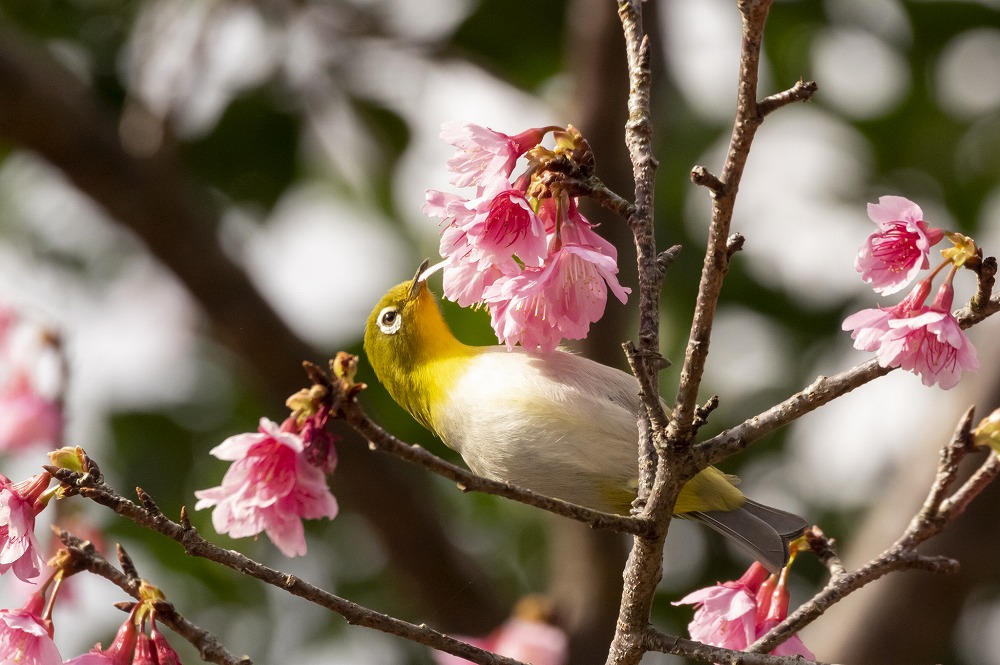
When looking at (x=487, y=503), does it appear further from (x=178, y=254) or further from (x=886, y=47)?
(x=886, y=47)

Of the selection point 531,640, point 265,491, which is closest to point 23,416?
point 531,640

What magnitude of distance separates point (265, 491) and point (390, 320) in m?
1.52

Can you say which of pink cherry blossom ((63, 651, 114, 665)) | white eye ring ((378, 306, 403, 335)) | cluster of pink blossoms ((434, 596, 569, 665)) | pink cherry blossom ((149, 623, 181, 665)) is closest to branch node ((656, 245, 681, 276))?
pink cherry blossom ((149, 623, 181, 665))

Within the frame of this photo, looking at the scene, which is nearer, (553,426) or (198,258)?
(553,426)

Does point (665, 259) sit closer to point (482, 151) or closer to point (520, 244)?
point (520, 244)

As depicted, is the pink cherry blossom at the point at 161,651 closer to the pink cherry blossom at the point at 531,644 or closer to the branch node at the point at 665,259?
the branch node at the point at 665,259

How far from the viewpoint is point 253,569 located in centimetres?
197

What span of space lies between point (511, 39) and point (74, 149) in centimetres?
288

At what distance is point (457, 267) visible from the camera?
237cm

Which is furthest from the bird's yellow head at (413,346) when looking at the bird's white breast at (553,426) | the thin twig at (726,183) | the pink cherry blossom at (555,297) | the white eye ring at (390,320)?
the thin twig at (726,183)

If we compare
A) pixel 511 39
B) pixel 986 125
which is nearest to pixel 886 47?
pixel 986 125

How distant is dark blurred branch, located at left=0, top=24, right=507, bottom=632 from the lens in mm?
6001

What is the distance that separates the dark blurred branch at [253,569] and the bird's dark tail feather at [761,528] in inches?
35.9

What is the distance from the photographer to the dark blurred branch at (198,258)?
19.7ft
